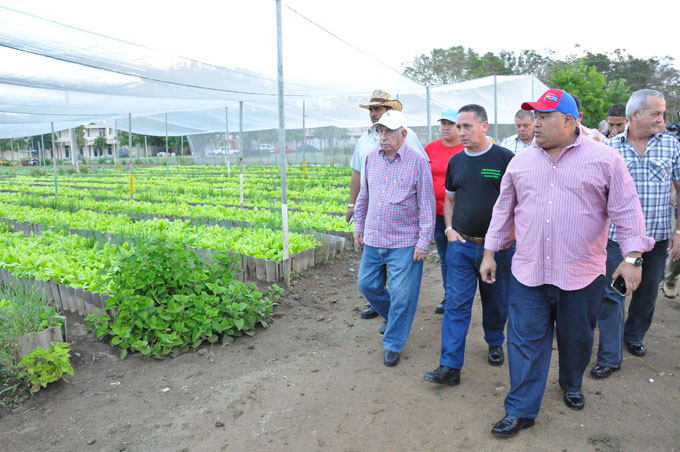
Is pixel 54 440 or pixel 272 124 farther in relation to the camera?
pixel 272 124

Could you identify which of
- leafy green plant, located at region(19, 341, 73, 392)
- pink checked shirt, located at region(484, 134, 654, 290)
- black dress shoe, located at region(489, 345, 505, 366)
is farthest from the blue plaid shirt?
leafy green plant, located at region(19, 341, 73, 392)

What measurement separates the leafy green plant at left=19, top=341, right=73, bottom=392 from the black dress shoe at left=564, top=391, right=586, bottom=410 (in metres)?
3.11

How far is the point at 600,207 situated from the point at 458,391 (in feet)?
4.60

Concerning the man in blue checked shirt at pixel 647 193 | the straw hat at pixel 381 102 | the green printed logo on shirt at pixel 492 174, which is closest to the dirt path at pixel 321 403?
the man in blue checked shirt at pixel 647 193

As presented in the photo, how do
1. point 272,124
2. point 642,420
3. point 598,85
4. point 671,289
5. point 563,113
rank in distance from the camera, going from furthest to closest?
point 598,85, point 272,124, point 671,289, point 642,420, point 563,113

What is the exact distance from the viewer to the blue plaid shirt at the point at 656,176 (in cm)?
322

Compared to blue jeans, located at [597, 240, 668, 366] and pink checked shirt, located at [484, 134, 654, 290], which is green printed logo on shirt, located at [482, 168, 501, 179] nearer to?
pink checked shirt, located at [484, 134, 654, 290]

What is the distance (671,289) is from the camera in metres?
4.70

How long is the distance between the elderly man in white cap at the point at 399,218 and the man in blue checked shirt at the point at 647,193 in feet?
4.02

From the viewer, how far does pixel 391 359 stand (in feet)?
11.5

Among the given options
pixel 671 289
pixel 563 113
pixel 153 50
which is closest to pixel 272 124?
pixel 153 50

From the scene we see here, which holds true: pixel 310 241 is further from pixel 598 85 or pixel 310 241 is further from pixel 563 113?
pixel 598 85

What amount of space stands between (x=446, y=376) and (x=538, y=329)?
798mm

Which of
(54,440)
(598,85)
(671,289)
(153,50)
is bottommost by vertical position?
(54,440)
